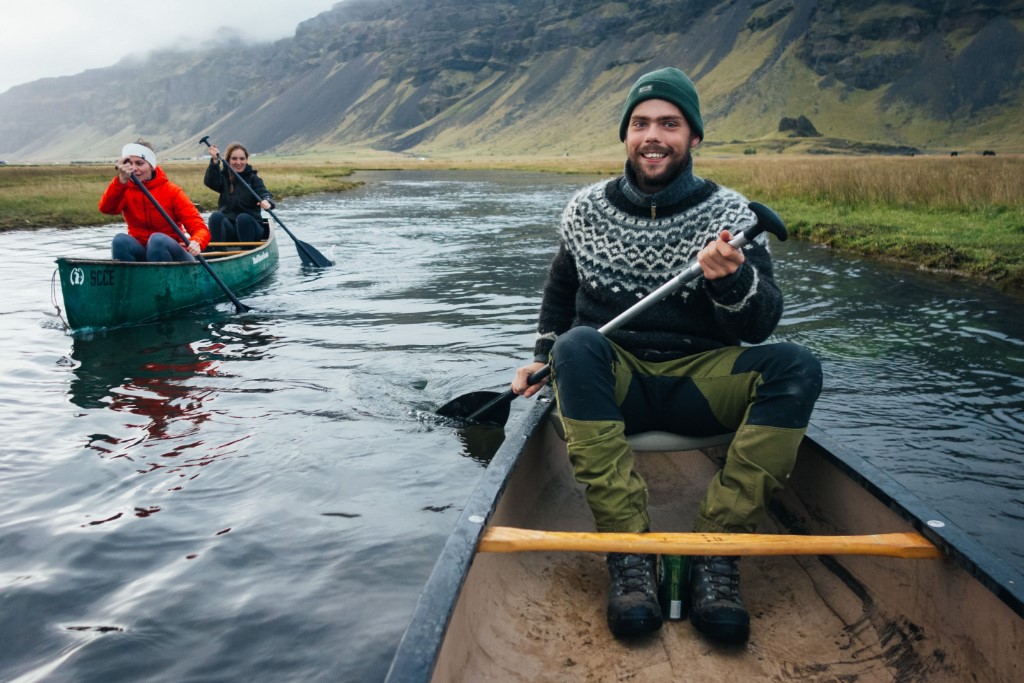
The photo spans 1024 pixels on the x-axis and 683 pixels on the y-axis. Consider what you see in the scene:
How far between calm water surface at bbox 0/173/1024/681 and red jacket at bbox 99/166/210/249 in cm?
113

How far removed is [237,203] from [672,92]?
11436 millimetres

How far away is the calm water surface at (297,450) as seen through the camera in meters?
3.50

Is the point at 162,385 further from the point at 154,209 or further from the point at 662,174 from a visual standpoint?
the point at 662,174

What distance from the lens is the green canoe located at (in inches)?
344

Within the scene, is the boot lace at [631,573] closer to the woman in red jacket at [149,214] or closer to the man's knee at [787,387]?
the man's knee at [787,387]

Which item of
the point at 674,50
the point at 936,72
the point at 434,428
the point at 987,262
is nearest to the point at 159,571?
the point at 434,428

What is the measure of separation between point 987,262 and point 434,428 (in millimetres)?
9060

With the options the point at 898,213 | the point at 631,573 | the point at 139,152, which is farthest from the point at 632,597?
the point at 898,213

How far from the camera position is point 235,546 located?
4203 millimetres

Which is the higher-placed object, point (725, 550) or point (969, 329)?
point (725, 550)

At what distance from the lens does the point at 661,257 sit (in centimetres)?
364

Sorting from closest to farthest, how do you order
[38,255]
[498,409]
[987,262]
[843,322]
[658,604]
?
[658,604], [498,409], [843,322], [987,262], [38,255]

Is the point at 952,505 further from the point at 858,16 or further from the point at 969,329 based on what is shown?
the point at 858,16

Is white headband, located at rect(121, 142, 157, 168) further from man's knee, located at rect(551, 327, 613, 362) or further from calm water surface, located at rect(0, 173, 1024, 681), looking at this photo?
man's knee, located at rect(551, 327, 613, 362)
